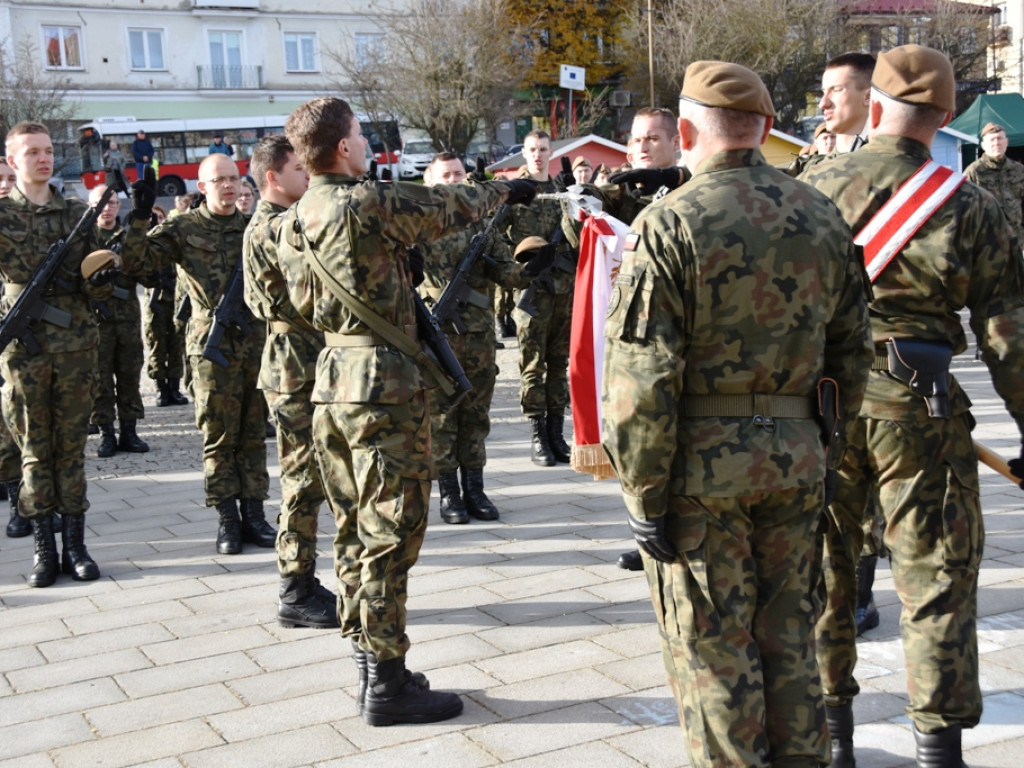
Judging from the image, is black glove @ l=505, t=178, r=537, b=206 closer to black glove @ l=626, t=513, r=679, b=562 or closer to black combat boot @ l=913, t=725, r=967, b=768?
black glove @ l=626, t=513, r=679, b=562

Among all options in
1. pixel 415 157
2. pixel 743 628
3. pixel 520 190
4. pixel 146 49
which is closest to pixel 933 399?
pixel 743 628

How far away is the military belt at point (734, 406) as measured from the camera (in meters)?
3.12

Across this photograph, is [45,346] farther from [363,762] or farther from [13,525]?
[363,762]

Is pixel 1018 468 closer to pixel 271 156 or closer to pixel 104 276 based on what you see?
pixel 271 156

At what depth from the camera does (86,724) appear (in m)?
4.37

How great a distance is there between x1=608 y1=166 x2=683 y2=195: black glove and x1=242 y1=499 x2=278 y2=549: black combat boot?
283 centimetres

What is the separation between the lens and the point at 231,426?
6.52 metres

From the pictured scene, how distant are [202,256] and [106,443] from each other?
12.4 ft

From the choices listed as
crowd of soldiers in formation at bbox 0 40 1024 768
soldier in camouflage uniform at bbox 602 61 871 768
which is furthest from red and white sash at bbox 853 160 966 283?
soldier in camouflage uniform at bbox 602 61 871 768

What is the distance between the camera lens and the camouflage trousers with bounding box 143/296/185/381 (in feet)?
38.2

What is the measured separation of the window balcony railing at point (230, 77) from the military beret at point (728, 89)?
46.9 metres

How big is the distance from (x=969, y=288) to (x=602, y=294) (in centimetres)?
178

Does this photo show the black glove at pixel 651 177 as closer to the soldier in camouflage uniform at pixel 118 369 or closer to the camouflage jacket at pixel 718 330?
the camouflage jacket at pixel 718 330

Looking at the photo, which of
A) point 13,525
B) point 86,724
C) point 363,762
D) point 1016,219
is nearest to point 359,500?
point 363,762
